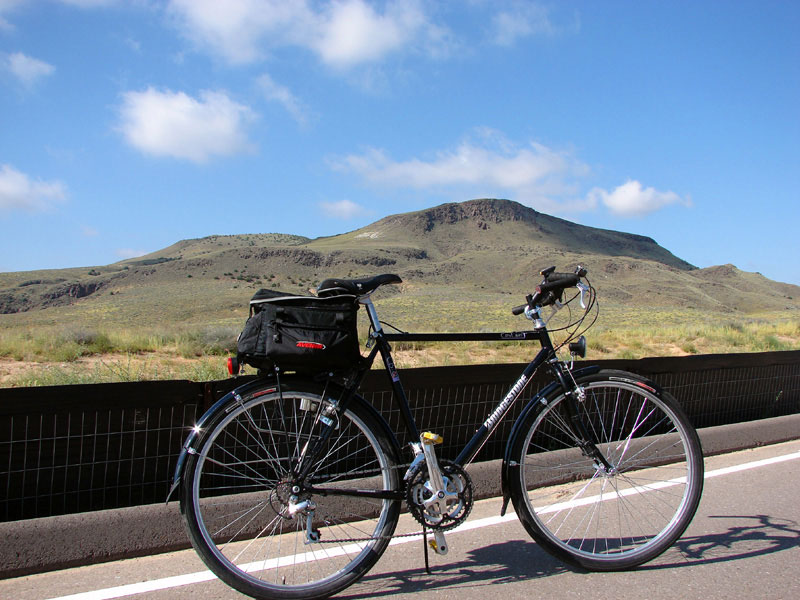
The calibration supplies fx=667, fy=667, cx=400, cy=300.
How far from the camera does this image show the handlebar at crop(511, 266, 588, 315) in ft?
11.9

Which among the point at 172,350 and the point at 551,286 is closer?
the point at 551,286

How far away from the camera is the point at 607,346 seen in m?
20.5

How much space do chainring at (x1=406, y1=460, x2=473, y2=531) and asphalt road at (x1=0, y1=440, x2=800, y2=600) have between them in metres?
0.35

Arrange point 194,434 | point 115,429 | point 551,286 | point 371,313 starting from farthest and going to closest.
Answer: point 115,429, point 551,286, point 371,313, point 194,434

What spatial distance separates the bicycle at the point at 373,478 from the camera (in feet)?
10.4

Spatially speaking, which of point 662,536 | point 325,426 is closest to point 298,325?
point 325,426

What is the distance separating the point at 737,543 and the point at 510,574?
1511 millimetres

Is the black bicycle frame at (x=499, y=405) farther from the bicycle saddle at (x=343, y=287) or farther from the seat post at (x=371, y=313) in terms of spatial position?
the bicycle saddle at (x=343, y=287)

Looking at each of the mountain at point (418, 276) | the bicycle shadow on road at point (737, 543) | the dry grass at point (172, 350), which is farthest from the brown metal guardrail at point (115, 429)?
the mountain at point (418, 276)

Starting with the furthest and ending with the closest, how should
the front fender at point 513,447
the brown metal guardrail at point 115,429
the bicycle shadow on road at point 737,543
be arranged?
the brown metal guardrail at point 115,429
the bicycle shadow on road at point 737,543
the front fender at point 513,447

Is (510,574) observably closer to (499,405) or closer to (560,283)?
(499,405)

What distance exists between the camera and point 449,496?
3.32 m

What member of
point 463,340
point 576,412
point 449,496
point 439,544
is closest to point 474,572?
point 439,544

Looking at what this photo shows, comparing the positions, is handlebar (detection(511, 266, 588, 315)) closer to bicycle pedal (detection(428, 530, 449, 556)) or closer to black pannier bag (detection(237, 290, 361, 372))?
black pannier bag (detection(237, 290, 361, 372))
